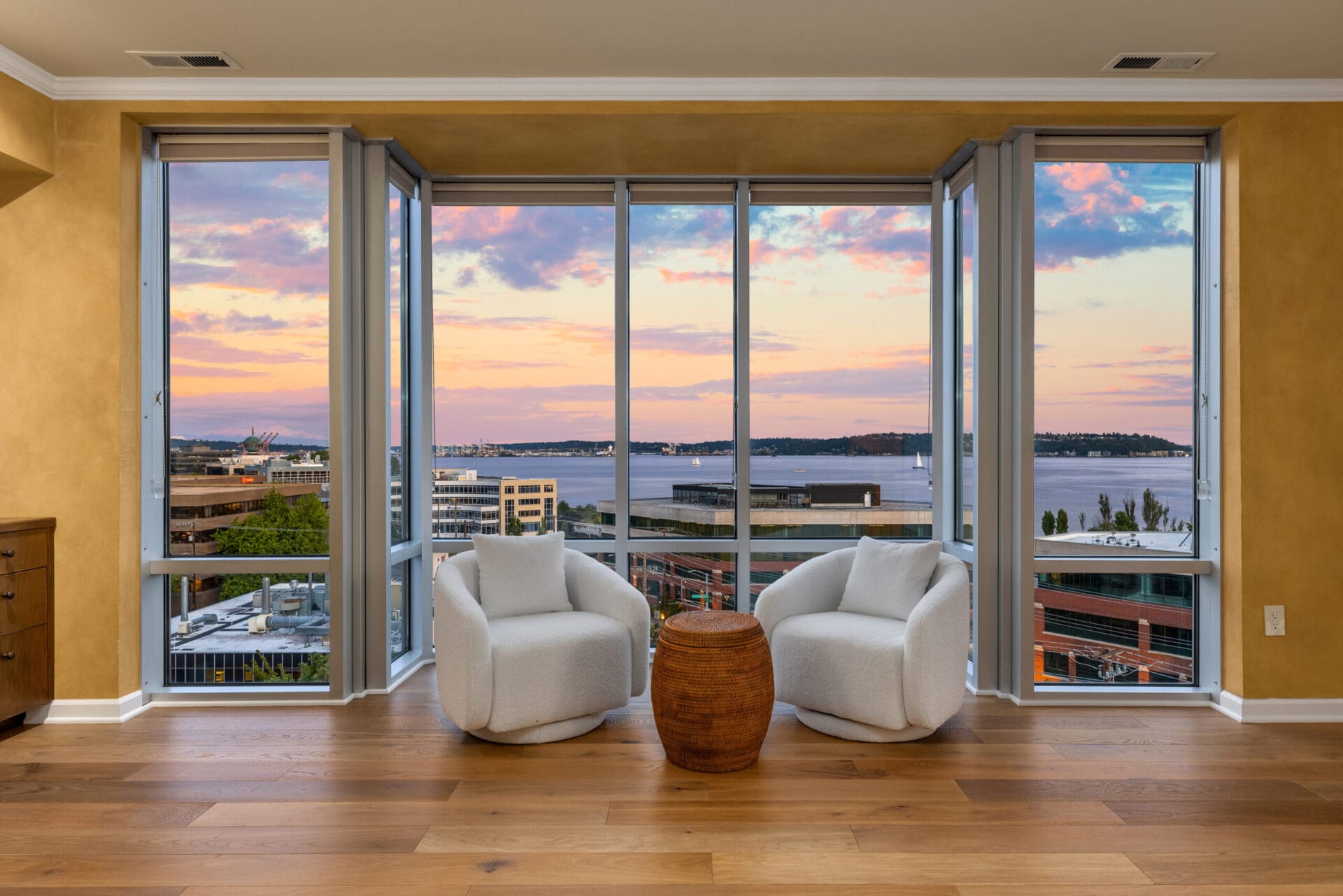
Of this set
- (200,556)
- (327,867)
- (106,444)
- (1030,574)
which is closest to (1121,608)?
(1030,574)

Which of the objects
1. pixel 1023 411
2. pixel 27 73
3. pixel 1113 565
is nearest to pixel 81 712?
pixel 27 73

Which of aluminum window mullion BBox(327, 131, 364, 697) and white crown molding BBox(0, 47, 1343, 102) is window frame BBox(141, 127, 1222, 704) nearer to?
aluminum window mullion BBox(327, 131, 364, 697)

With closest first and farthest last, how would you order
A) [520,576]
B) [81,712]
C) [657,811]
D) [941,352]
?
[657,811] < [81,712] < [520,576] < [941,352]

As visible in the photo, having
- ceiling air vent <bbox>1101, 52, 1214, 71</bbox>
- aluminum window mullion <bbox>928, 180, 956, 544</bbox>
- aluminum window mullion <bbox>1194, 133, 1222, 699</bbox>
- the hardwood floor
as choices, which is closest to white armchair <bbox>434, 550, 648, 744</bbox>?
the hardwood floor

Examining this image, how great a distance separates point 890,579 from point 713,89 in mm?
2294

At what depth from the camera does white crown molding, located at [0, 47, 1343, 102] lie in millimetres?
3584

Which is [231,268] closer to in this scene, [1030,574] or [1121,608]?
[1030,574]

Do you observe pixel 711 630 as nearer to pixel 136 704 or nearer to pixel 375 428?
pixel 375 428

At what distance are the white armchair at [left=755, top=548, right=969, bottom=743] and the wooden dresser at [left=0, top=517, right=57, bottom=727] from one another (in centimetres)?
305

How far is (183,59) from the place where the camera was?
11.1 ft

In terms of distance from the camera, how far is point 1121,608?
3.95 metres

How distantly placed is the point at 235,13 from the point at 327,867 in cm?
295

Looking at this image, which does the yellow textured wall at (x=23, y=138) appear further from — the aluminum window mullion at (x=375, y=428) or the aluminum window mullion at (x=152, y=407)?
the aluminum window mullion at (x=375, y=428)

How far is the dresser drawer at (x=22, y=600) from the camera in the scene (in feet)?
10.8
